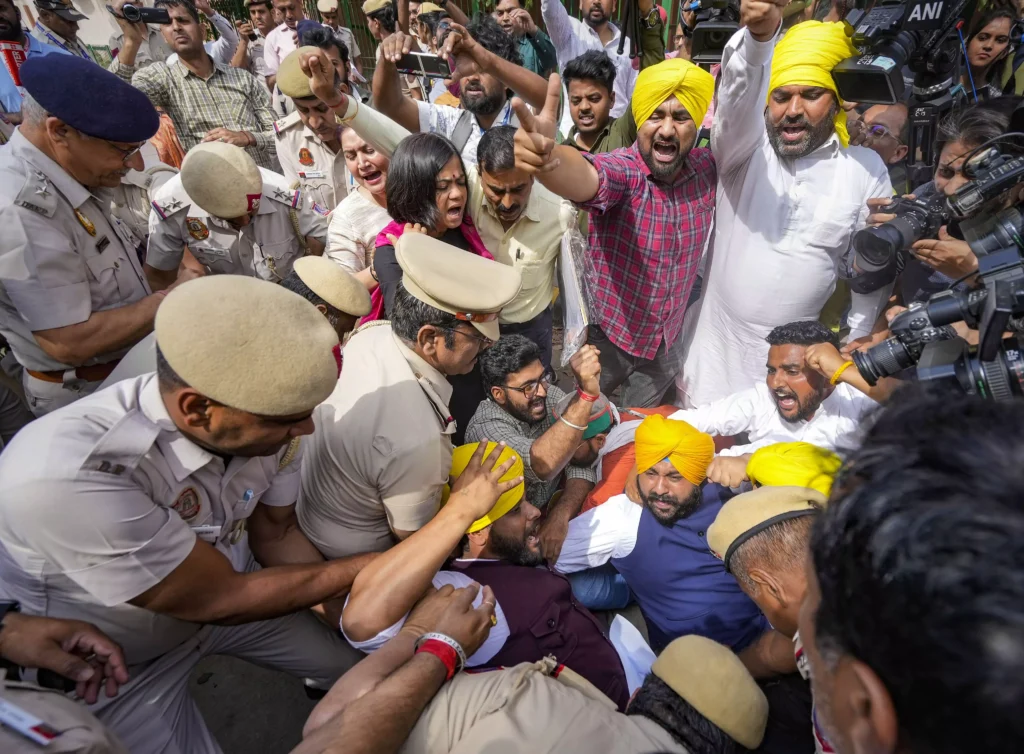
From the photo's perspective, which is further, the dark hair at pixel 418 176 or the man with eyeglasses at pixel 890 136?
the man with eyeglasses at pixel 890 136

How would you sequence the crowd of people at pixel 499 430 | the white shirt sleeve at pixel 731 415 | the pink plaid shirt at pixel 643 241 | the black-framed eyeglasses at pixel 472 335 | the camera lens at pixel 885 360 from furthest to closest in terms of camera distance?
the white shirt sleeve at pixel 731 415, the pink plaid shirt at pixel 643 241, the black-framed eyeglasses at pixel 472 335, the camera lens at pixel 885 360, the crowd of people at pixel 499 430

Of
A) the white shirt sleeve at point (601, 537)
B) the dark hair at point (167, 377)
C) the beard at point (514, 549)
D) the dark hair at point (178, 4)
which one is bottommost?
the white shirt sleeve at point (601, 537)

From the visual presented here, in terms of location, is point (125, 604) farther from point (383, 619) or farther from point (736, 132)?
Result: point (736, 132)

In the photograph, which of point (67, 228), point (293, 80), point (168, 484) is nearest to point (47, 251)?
point (67, 228)

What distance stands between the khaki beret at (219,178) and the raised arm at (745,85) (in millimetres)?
2396

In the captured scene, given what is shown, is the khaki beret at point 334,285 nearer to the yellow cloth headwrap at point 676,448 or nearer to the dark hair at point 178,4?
the yellow cloth headwrap at point 676,448

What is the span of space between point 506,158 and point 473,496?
173 cm

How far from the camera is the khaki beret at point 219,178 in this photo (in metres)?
2.73

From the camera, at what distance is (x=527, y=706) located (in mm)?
1378

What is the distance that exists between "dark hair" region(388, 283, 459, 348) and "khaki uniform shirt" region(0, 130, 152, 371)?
1.34m

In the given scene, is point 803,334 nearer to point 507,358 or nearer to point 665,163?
point 665,163

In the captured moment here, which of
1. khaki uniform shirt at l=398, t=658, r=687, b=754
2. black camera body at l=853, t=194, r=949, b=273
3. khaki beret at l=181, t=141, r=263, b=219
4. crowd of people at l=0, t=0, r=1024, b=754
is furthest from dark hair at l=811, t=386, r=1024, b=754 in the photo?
khaki beret at l=181, t=141, r=263, b=219

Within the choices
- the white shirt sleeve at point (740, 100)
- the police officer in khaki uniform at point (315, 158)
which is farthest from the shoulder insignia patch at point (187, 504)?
the police officer in khaki uniform at point (315, 158)

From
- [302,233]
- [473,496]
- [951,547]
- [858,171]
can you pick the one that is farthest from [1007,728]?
[302,233]
